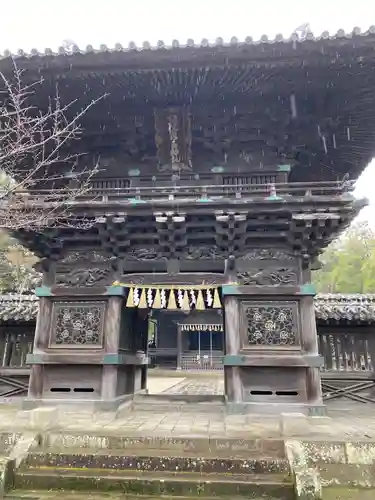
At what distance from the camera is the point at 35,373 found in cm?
787

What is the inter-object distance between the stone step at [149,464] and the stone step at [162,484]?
0.25ft

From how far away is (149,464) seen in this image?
551 centimetres

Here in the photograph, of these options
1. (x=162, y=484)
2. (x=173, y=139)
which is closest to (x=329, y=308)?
(x=173, y=139)

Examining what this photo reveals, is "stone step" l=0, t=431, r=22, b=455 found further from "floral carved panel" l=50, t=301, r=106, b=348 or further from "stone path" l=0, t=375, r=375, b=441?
"floral carved panel" l=50, t=301, r=106, b=348

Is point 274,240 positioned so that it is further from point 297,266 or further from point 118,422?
point 118,422

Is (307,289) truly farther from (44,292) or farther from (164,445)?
(44,292)

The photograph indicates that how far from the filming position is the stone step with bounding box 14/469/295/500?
5.10 m

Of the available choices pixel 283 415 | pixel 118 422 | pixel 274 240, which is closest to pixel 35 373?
pixel 118 422

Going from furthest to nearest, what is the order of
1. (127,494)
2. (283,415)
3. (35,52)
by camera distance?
(35,52)
(283,415)
(127,494)

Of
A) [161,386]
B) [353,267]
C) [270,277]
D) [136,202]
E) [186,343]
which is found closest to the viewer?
[136,202]

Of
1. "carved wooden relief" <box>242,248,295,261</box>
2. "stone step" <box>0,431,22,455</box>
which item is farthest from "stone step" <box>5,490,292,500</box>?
"carved wooden relief" <box>242,248,295,261</box>

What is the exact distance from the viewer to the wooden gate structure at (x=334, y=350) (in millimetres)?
9648

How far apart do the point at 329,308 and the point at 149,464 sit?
6.90 metres

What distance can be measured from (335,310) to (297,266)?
3.01 m
